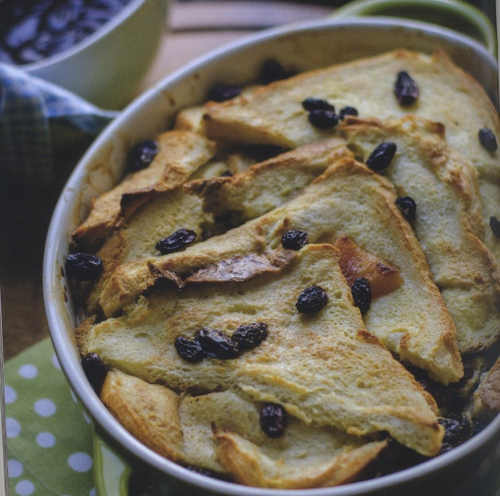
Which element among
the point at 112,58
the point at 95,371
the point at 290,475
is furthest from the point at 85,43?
the point at 290,475

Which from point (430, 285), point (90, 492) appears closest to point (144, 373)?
point (90, 492)

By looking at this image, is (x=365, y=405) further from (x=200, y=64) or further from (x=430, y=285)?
(x=200, y=64)

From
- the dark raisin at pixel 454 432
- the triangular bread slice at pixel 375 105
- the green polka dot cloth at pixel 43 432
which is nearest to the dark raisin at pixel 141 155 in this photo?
the triangular bread slice at pixel 375 105

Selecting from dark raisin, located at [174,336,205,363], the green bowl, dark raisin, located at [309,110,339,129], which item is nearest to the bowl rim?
the green bowl

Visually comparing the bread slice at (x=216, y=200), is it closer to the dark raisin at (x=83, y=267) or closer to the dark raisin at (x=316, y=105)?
the dark raisin at (x=83, y=267)

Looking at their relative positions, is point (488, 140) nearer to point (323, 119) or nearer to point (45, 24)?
point (323, 119)
